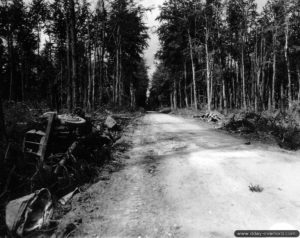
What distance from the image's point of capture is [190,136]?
10.3 m

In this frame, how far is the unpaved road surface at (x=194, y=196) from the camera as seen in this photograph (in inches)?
145

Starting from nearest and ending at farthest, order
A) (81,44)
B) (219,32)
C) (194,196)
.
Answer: (194,196)
(219,32)
(81,44)

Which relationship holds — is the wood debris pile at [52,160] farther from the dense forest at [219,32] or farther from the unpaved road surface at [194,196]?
the dense forest at [219,32]

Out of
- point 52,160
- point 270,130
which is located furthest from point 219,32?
point 52,160

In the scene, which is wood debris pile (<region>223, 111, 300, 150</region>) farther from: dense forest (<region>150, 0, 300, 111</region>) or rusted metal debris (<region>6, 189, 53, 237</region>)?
dense forest (<region>150, 0, 300, 111</region>)

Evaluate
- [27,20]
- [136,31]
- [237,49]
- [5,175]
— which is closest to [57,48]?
[27,20]

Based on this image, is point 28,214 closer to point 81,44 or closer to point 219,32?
point 219,32

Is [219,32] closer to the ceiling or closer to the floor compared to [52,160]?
closer to the ceiling

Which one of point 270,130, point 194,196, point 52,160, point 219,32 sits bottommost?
point 194,196

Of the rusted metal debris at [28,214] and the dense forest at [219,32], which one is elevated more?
the dense forest at [219,32]

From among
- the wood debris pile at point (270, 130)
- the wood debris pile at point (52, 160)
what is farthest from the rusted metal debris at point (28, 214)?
the wood debris pile at point (270, 130)

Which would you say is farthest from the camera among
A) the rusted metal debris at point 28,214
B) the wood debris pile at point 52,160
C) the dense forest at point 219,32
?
the dense forest at point 219,32

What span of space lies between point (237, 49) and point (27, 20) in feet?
90.1

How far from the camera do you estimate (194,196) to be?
463 cm
